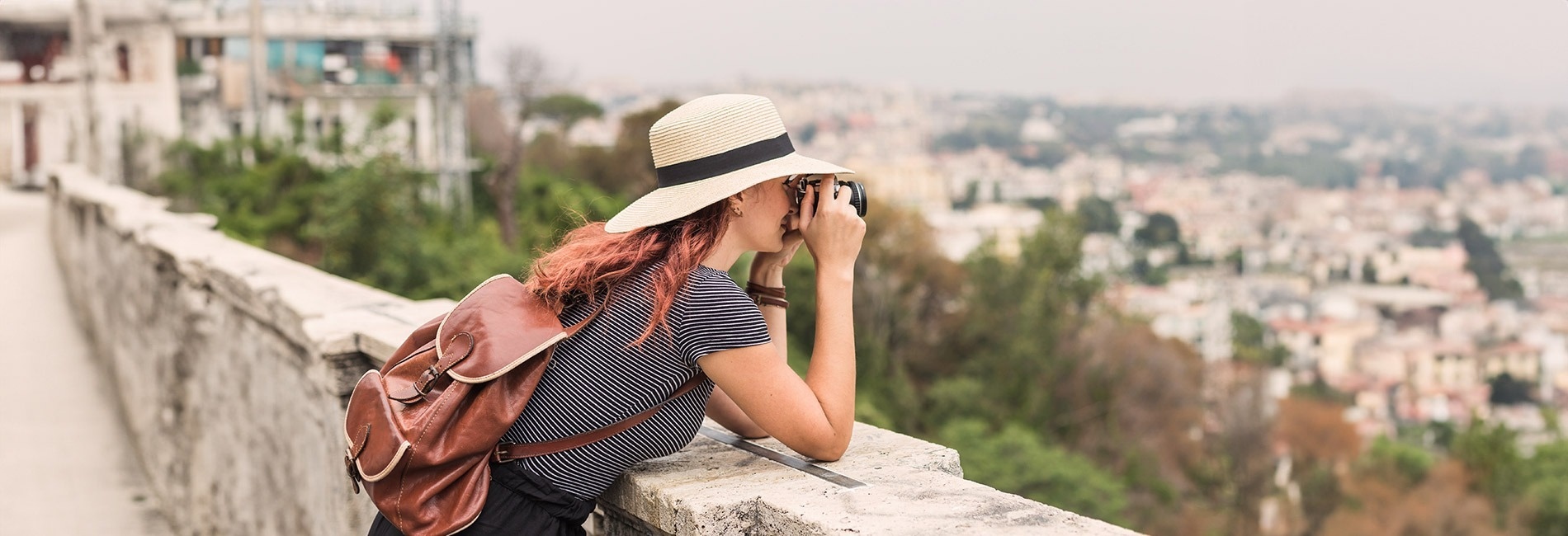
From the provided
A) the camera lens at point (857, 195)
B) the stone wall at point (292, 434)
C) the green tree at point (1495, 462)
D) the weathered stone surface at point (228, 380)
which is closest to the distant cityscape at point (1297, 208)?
the green tree at point (1495, 462)

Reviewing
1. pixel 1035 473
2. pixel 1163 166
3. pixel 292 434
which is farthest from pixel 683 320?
pixel 1163 166

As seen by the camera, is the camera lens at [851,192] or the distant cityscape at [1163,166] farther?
the distant cityscape at [1163,166]

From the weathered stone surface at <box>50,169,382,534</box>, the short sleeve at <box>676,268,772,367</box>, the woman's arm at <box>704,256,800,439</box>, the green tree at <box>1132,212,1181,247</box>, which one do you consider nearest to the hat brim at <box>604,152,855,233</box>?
the short sleeve at <box>676,268,772,367</box>

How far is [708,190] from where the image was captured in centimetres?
198

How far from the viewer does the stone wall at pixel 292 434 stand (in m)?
1.82

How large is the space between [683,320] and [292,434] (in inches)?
80.9

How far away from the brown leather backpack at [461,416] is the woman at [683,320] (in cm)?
3

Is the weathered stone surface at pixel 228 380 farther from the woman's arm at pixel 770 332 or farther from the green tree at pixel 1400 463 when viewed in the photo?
the green tree at pixel 1400 463

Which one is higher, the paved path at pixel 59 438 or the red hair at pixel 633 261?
the red hair at pixel 633 261

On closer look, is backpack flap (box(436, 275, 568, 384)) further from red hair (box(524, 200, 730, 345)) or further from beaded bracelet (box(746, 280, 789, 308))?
beaded bracelet (box(746, 280, 789, 308))

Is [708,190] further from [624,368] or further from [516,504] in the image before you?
[516,504]

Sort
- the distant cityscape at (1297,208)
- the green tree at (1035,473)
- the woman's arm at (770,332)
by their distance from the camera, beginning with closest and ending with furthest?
the woman's arm at (770,332) < the green tree at (1035,473) < the distant cityscape at (1297,208)

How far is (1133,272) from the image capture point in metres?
63.7

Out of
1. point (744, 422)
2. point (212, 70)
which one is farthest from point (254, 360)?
point (212, 70)
